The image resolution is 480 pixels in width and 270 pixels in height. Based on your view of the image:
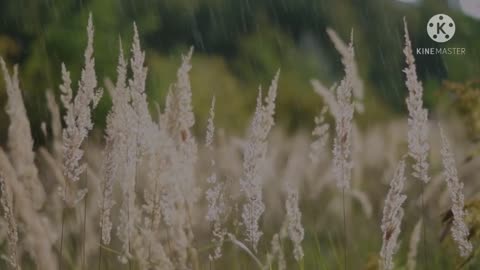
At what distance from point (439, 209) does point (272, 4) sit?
879 millimetres

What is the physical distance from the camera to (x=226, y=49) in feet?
8.64

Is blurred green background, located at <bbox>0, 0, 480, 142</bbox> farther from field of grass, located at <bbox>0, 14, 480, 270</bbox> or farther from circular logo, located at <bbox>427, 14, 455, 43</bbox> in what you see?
field of grass, located at <bbox>0, 14, 480, 270</bbox>

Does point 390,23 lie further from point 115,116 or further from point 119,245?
point 115,116

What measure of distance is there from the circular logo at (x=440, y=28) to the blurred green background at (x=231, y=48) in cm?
16

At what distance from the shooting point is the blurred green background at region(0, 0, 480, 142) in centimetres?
232

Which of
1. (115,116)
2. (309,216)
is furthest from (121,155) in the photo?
(309,216)

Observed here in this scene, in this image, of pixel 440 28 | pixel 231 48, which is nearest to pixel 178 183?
pixel 440 28

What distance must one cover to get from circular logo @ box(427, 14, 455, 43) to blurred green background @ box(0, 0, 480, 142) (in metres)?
0.16

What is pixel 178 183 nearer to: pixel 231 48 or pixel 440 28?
pixel 440 28

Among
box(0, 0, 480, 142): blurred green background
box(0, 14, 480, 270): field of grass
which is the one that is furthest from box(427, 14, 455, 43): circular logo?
box(0, 14, 480, 270): field of grass

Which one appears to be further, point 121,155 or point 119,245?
point 119,245

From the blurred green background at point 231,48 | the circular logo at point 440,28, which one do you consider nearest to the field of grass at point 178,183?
the circular logo at point 440,28

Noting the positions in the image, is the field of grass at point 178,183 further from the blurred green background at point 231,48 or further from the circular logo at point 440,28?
the blurred green background at point 231,48

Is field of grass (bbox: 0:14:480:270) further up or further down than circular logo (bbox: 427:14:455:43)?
further down
